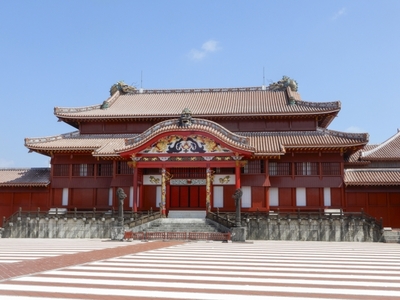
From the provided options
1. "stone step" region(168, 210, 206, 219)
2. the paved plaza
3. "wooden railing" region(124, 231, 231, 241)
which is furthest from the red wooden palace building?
the paved plaza

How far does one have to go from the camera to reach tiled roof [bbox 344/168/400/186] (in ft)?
104

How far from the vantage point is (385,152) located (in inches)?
1394

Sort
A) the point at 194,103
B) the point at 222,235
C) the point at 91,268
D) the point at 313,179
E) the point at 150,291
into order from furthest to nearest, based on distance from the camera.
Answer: the point at 194,103 → the point at 313,179 → the point at 222,235 → the point at 91,268 → the point at 150,291

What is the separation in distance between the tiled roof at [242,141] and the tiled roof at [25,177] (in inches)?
109

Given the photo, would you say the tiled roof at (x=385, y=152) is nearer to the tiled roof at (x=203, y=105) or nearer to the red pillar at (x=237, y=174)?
the tiled roof at (x=203, y=105)

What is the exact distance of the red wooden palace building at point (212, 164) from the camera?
101 feet

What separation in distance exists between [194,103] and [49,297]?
32863 millimetres

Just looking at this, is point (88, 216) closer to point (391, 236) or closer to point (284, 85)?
point (391, 236)

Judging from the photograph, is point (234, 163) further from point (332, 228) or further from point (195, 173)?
point (332, 228)

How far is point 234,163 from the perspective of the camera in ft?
99.3

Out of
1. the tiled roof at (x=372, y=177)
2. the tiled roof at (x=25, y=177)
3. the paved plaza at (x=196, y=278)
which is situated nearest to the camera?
the paved plaza at (x=196, y=278)

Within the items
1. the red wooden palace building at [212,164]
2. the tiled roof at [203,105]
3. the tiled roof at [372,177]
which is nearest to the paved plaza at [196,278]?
the red wooden palace building at [212,164]

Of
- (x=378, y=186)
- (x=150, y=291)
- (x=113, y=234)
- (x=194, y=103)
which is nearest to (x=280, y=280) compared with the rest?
(x=150, y=291)

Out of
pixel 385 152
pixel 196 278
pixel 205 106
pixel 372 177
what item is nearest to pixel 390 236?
pixel 372 177
